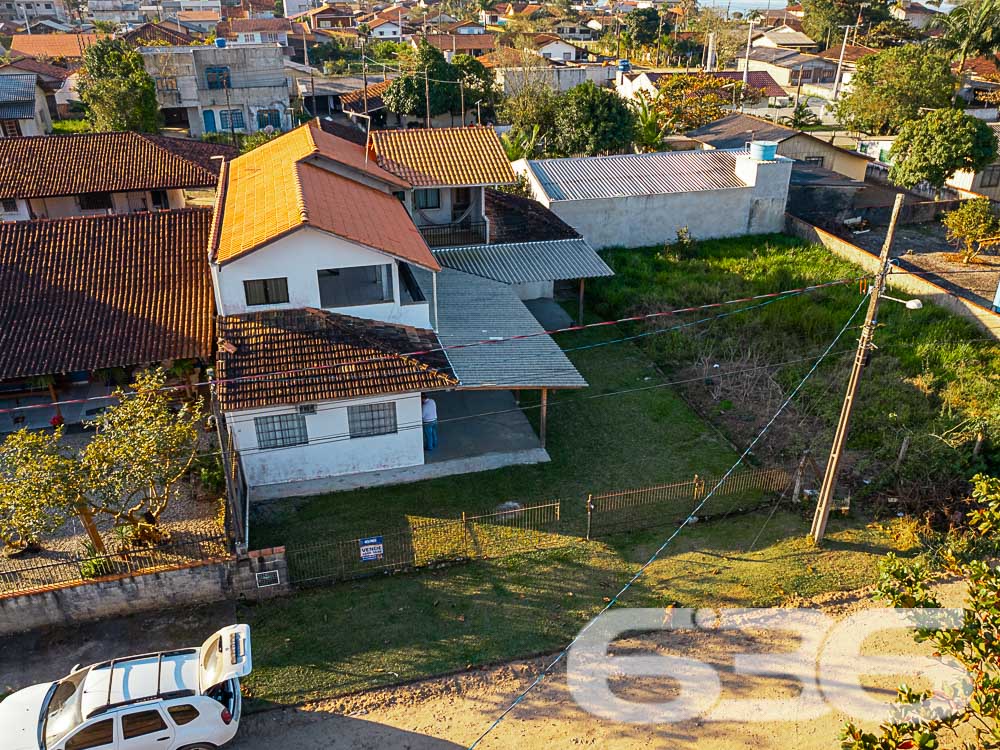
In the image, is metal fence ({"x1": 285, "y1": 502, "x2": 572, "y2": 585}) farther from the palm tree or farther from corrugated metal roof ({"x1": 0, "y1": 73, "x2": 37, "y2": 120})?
the palm tree

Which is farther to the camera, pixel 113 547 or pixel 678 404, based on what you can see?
pixel 678 404

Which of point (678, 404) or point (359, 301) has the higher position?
point (359, 301)

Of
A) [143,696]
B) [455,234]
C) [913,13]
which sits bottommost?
[143,696]

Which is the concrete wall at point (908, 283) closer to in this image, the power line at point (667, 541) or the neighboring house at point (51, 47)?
the power line at point (667, 541)

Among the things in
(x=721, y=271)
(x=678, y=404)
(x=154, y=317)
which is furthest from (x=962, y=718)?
(x=721, y=271)

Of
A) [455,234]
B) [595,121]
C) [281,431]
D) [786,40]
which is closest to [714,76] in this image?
[786,40]

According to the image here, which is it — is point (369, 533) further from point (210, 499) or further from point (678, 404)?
point (678, 404)

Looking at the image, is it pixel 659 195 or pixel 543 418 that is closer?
pixel 543 418

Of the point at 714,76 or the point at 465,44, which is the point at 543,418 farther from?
the point at 465,44
